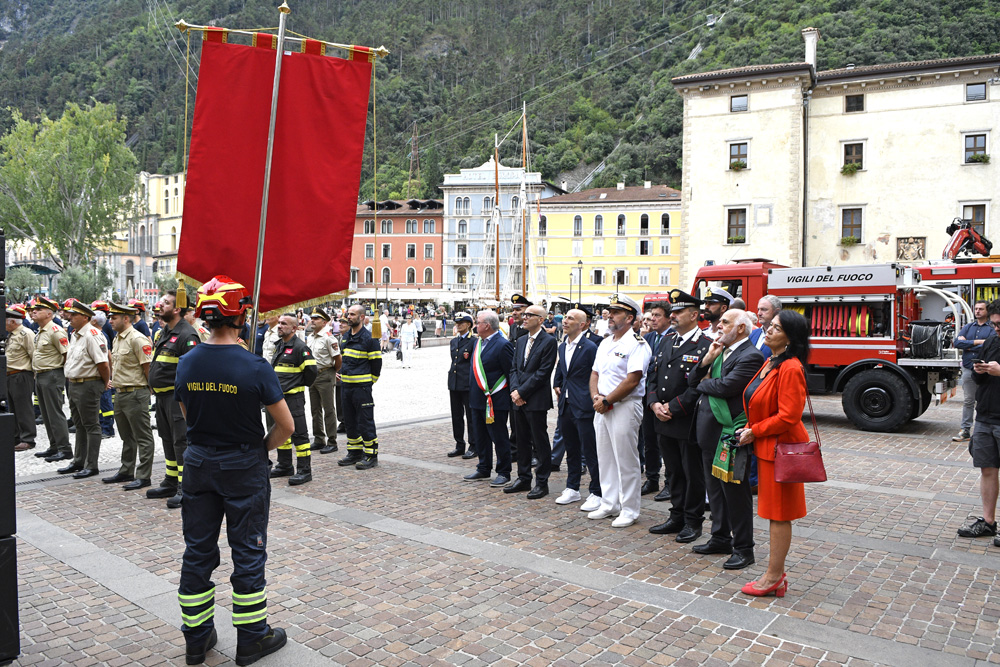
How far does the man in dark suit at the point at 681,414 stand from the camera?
5895mm

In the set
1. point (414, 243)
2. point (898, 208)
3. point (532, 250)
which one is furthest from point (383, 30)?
point (898, 208)

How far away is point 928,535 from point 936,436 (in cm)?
625

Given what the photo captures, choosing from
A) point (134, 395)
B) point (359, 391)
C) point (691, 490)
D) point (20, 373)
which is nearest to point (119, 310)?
point (134, 395)

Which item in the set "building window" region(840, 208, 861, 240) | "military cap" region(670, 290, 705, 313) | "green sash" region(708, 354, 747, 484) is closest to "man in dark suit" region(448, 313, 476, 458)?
"military cap" region(670, 290, 705, 313)

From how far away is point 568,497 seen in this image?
23.5ft

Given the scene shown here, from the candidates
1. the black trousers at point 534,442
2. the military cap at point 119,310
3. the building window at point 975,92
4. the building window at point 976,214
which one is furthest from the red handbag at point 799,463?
the building window at point 975,92

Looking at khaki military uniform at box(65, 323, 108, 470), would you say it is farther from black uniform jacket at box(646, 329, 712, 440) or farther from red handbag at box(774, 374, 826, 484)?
red handbag at box(774, 374, 826, 484)

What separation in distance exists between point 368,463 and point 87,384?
3448 mm

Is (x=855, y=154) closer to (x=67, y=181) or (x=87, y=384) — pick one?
(x=87, y=384)

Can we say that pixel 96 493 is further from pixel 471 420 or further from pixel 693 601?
pixel 693 601

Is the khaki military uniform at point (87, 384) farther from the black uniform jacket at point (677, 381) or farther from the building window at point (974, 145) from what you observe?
the building window at point (974, 145)

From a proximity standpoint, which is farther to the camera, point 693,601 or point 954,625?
point 693,601

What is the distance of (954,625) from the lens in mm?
4203

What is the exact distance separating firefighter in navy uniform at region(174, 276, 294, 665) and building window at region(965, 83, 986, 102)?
3750cm
